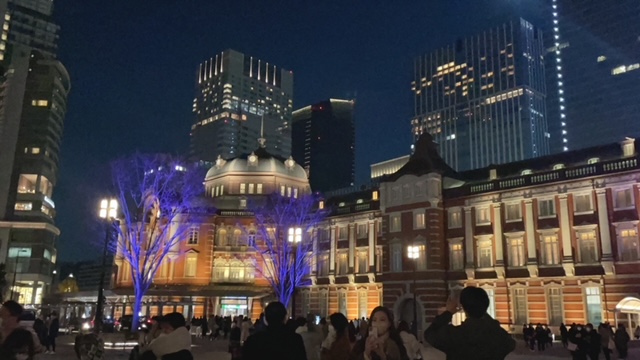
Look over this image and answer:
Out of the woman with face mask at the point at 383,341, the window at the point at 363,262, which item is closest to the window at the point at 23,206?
the window at the point at 363,262

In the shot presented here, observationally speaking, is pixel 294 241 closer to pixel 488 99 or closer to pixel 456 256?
pixel 456 256

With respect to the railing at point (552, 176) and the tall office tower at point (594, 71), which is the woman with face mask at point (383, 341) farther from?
the tall office tower at point (594, 71)

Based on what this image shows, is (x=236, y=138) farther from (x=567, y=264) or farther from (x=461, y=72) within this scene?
(x=567, y=264)

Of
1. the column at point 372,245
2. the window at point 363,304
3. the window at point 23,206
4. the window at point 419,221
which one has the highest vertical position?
the window at point 23,206

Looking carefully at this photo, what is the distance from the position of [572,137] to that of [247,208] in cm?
7925

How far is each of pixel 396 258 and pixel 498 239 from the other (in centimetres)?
813

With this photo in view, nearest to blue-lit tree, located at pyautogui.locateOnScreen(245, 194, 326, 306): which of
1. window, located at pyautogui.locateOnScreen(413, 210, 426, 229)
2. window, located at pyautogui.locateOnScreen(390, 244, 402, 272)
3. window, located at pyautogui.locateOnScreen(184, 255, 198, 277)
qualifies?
window, located at pyautogui.locateOnScreen(184, 255, 198, 277)

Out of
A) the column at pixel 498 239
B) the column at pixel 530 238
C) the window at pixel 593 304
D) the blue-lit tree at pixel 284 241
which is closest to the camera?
the window at pixel 593 304

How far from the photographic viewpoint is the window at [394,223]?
4481 cm

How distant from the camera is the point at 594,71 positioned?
4257 inches

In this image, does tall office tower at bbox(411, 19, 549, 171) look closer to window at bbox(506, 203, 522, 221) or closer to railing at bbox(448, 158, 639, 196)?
railing at bbox(448, 158, 639, 196)

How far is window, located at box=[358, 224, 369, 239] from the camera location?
4846 centimetres

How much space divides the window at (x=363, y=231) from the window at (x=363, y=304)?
4663 mm

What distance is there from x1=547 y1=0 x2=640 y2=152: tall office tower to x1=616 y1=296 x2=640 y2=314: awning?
76.2m
